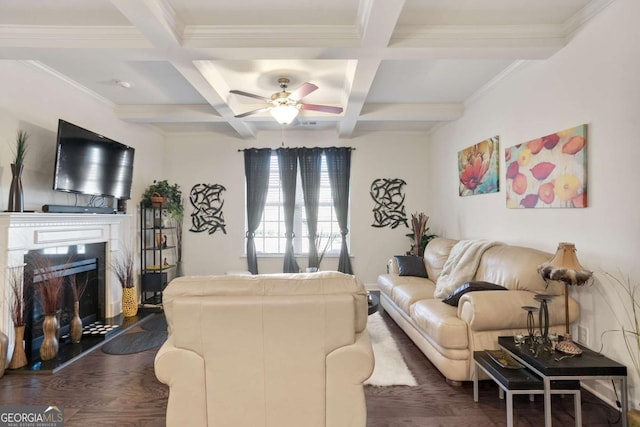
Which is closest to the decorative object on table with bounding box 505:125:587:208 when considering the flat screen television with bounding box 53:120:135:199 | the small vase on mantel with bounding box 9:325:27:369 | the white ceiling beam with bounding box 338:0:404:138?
the white ceiling beam with bounding box 338:0:404:138

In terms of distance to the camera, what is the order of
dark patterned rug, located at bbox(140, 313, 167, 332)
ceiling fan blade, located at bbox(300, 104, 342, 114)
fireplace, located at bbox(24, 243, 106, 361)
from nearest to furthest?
1. fireplace, located at bbox(24, 243, 106, 361)
2. ceiling fan blade, located at bbox(300, 104, 342, 114)
3. dark patterned rug, located at bbox(140, 313, 167, 332)

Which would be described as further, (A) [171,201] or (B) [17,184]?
(A) [171,201]

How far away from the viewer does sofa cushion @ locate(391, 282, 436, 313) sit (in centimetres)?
336

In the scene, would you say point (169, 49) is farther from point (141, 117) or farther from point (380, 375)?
point (380, 375)

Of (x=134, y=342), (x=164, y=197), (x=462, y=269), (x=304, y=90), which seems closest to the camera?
(x=304, y=90)

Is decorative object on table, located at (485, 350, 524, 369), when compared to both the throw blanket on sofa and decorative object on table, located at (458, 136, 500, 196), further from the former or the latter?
decorative object on table, located at (458, 136, 500, 196)

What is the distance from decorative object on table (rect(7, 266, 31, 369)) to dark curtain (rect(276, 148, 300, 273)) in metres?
3.40

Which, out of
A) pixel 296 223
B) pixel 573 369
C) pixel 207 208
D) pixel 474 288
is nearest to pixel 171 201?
pixel 207 208

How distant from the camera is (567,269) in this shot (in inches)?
86.7

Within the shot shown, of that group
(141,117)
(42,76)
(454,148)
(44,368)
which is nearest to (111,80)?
(42,76)

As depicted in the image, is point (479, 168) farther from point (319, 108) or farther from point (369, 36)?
point (369, 36)

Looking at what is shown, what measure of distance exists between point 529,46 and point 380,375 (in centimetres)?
296

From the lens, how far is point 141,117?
4.42 m

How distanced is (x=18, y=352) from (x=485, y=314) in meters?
3.91
